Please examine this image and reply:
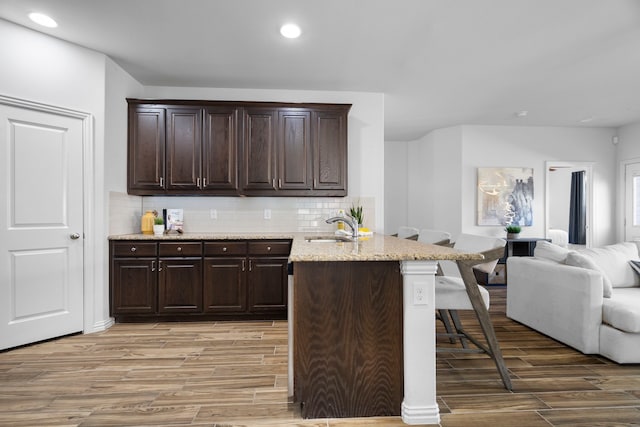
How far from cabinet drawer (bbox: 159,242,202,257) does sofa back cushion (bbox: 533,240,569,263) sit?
3.48 m

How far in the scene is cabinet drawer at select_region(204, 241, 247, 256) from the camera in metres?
3.68

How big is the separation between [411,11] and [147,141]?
300 cm

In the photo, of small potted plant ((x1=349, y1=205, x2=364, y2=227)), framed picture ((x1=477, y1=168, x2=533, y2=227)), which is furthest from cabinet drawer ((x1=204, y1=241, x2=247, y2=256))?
framed picture ((x1=477, y1=168, x2=533, y2=227))

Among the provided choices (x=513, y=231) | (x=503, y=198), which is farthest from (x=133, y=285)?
(x=503, y=198)

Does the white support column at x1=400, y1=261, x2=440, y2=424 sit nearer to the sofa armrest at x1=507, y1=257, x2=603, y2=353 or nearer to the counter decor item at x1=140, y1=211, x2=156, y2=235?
the sofa armrest at x1=507, y1=257, x2=603, y2=353

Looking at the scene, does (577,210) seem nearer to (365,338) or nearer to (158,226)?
(365,338)

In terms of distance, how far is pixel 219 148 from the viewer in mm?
3918

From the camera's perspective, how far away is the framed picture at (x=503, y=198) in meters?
5.93

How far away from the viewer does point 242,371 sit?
250cm

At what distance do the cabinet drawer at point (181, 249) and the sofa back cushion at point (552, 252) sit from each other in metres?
3.48

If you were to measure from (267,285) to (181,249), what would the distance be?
987 millimetres

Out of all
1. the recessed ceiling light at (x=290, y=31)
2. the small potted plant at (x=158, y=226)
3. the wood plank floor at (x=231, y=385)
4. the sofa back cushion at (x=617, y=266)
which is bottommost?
the wood plank floor at (x=231, y=385)

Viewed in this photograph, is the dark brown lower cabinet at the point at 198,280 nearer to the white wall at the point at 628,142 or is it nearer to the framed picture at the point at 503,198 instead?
the framed picture at the point at 503,198

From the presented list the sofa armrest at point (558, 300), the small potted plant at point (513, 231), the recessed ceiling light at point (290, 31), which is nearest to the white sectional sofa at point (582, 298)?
the sofa armrest at point (558, 300)
